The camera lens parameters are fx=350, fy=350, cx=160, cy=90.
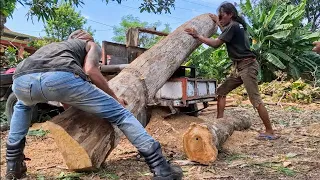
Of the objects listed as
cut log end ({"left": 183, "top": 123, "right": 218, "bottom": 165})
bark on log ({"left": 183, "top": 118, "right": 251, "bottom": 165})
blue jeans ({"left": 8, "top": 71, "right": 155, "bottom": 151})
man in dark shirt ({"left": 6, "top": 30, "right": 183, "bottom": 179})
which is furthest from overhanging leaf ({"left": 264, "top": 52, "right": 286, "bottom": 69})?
blue jeans ({"left": 8, "top": 71, "right": 155, "bottom": 151})

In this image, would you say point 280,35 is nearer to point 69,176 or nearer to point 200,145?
point 200,145

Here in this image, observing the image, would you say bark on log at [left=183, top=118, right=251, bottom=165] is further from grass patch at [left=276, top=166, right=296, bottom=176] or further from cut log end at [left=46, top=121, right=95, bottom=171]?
cut log end at [left=46, top=121, right=95, bottom=171]

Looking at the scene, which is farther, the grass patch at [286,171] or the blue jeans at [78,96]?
the grass patch at [286,171]

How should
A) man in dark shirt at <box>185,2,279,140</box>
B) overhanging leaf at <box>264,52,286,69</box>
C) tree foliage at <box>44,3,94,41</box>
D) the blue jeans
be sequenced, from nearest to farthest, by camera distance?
the blue jeans < man in dark shirt at <box>185,2,279,140</box> < overhanging leaf at <box>264,52,286,69</box> < tree foliage at <box>44,3,94,41</box>

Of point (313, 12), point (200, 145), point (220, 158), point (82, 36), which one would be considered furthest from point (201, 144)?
point (313, 12)

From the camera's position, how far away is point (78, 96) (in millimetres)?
2875

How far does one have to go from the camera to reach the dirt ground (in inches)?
128

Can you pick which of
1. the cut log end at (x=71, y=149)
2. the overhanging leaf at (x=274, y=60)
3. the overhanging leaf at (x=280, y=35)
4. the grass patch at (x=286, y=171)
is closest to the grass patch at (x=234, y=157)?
the grass patch at (x=286, y=171)

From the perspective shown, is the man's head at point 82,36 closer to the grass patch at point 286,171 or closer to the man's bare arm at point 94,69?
the man's bare arm at point 94,69

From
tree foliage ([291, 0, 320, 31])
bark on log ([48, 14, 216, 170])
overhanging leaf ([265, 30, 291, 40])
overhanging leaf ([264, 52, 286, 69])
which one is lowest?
bark on log ([48, 14, 216, 170])

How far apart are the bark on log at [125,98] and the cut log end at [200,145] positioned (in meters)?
0.67

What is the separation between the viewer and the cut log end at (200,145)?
361 cm

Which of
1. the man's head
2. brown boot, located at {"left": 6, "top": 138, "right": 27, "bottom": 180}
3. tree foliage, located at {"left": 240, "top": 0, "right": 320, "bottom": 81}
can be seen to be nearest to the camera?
brown boot, located at {"left": 6, "top": 138, "right": 27, "bottom": 180}

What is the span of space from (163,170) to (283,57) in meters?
12.0
